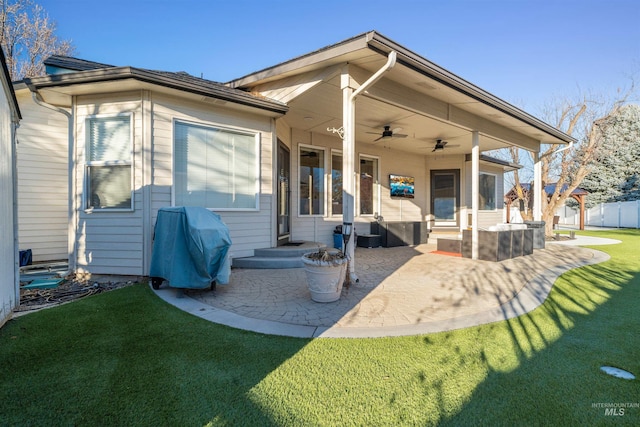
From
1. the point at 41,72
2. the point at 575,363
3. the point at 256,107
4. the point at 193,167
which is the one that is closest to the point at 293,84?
the point at 256,107

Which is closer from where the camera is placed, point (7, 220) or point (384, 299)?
point (7, 220)

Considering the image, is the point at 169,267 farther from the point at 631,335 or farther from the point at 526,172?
the point at 526,172

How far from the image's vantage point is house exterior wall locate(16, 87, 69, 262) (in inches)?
232

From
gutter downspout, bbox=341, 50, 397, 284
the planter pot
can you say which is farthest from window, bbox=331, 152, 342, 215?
the planter pot

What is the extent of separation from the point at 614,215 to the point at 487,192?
A: 15723 mm

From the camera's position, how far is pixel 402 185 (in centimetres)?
1017

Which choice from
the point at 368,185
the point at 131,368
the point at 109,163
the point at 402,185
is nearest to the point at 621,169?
the point at 402,185

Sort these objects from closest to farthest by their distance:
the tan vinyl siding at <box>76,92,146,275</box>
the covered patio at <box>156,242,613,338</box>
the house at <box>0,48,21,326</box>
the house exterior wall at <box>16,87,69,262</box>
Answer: the house at <box>0,48,21,326</box>
the covered patio at <box>156,242,613,338</box>
the tan vinyl siding at <box>76,92,146,275</box>
the house exterior wall at <box>16,87,69,262</box>

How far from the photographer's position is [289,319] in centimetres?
303

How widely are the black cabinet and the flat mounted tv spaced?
1.29 meters

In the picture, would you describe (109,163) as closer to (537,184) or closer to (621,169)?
(537,184)

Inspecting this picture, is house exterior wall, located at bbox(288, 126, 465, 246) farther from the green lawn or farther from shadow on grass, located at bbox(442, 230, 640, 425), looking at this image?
shadow on grass, located at bbox(442, 230, 640, 425)

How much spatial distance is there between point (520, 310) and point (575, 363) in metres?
1.22

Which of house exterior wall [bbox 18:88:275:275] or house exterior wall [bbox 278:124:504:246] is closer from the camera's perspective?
house exterior wall [bbox 18:88:275:275]
